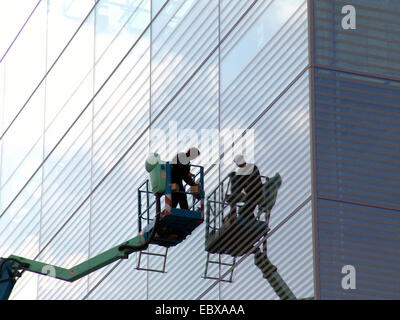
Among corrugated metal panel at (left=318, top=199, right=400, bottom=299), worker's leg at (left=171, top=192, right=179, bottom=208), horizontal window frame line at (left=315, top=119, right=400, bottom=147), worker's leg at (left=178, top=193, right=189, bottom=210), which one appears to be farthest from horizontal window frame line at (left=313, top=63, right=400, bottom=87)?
worker's leg at (left=171, top=192, right=179, bottom=208)

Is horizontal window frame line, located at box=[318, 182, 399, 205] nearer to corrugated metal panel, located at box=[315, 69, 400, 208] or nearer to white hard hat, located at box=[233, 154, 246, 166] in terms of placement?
corrugated metal panel, located at box=[315, 69, 400, 208]

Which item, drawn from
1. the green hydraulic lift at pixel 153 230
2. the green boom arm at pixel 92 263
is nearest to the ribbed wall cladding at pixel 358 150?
the green hydraulic lift at pixel 153 230

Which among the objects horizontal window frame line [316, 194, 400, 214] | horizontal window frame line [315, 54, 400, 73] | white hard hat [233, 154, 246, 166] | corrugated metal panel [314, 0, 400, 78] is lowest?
horizontal window frame line [316, 194, 400, 214]

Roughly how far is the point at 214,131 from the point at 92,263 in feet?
16.1

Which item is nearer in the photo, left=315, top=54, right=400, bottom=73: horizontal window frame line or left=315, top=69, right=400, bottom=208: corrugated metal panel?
left=315, top=69, right=400, bottom=208: corrugated metal panel

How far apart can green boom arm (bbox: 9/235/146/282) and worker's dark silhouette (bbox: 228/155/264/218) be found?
3.12 meters

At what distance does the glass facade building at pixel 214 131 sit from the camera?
28547 mm

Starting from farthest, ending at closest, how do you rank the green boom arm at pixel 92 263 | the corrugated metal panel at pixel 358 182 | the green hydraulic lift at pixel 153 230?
the green boom arm at pixel 92 263 < the green hydraulic lift at pixel 153 230 < the corrugated metal panel at pixel 358 182

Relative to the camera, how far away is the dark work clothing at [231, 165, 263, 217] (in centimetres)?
3017

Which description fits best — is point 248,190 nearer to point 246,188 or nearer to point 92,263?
point 246,188

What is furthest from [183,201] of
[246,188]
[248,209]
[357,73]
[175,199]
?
[357,73]

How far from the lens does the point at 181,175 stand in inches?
1256

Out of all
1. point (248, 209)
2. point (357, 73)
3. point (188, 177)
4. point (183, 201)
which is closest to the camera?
point (357, 73)

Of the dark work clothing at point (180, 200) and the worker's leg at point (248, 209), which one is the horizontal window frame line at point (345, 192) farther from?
the dark work clothing at point (180, 200)
